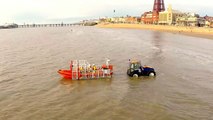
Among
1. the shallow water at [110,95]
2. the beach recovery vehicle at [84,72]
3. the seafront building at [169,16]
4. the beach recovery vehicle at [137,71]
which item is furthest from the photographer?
the seafront building at [169,16]

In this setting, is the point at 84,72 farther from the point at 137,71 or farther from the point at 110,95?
the point at 110,95

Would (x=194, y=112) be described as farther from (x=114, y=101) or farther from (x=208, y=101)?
(x=114, y=101)

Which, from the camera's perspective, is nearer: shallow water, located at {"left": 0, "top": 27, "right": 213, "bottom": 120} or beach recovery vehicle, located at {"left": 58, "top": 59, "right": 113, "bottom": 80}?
shallow water, located at {"left": 0, "top": 27, "right": 213, "bottom": 120}

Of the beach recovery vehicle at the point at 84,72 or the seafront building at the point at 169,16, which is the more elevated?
the seafront building at the point at 169,16

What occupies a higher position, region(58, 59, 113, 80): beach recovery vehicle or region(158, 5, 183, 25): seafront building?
region(158, 5, 183, 25): seafront building

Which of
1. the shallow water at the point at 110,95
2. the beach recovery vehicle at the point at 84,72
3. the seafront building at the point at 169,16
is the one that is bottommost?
the shallow water at the point at 110,95

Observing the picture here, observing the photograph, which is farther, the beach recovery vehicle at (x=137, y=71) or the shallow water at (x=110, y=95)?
the beach recovery vehicle at (x=137, y=71)

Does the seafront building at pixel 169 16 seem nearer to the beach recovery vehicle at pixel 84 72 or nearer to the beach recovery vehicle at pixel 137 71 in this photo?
the beach recovery vehicle at pixel 137 71

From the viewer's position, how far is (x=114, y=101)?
26.4m

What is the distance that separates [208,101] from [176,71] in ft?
45.0

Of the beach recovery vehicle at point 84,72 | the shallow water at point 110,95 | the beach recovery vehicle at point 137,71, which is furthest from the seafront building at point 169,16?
the beach recovery vehicle at point 84,72

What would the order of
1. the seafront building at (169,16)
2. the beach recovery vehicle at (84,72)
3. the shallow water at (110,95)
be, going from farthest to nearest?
1. the seafront building at (169,16)
2. the beach recovery vehicle at (84,72)
3. the shallow water at (110,95)

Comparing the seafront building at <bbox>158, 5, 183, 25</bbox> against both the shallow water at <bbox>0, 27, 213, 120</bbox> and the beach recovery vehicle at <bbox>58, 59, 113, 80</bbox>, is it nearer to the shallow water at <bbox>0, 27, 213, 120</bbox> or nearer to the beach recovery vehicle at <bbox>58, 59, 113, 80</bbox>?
the shallow water at <bbox>0, 27, 213, 120</bbox>

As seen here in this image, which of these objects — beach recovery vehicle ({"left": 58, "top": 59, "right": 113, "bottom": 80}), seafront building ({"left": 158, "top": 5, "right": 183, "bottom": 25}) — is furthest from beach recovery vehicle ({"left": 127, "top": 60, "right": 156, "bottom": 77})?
seafront building ({"left": 158, "top": 5, "right": 183, "bottom": 25})
